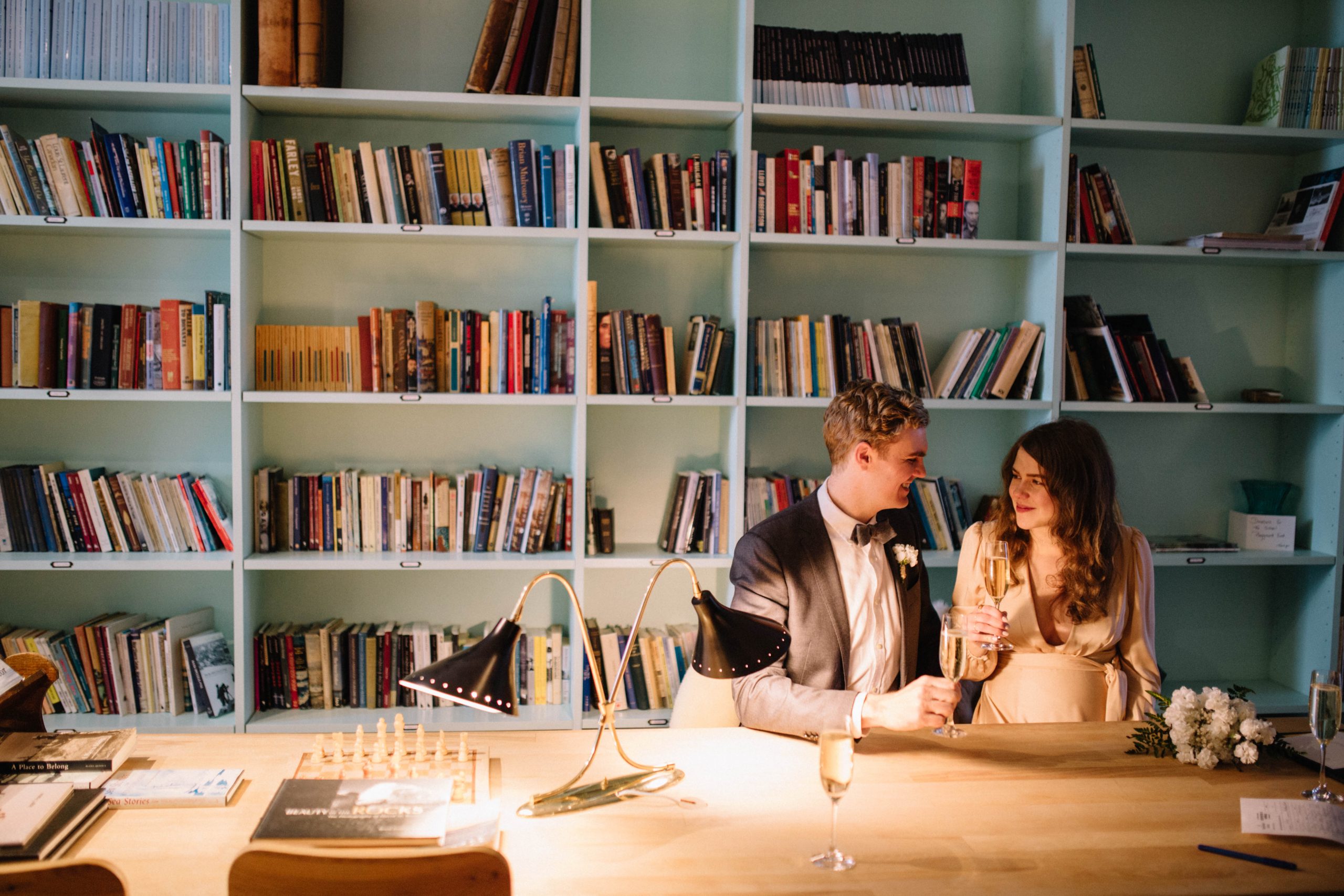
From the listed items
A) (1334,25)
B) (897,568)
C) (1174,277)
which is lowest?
(897,568)

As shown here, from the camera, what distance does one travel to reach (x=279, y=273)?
10.1 ft

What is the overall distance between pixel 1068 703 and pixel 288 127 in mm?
2833

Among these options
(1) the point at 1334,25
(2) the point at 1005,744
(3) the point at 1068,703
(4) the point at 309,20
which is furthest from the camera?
(1) the point at 1334,25

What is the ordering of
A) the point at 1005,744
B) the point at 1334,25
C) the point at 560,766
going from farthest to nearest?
the point at 1334,25 < the point at 1005,744 < the point at 560,766

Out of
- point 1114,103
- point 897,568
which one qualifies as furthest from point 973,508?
point 1114,103

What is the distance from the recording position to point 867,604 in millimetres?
2207

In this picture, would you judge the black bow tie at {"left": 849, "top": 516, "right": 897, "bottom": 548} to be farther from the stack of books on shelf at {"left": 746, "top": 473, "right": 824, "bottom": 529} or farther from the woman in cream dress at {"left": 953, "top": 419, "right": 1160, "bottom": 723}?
the stack of books on shelf at {"left": 746, "top": 473, "right": 824, "bottom": 529}

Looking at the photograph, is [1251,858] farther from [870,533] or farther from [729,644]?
[870,533]

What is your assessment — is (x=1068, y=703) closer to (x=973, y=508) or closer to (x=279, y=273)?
(x=973, y=508)

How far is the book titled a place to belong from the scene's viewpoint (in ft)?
4.31

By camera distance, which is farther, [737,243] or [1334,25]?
[1334,25]

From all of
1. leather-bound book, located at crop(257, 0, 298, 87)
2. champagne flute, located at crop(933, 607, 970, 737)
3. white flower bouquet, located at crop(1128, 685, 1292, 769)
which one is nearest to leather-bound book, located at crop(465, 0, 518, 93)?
leather-bound book, located at crop(257, 0, 298, 87)

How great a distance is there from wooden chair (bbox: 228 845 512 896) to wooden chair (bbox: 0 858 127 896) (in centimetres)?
17

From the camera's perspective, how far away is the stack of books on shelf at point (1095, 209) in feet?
10.2
